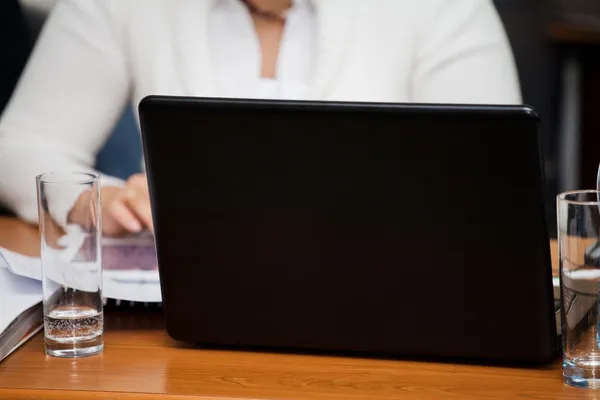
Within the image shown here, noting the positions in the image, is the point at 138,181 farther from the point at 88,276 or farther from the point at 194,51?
the point at 88,276

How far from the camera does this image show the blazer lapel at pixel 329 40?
1796mm

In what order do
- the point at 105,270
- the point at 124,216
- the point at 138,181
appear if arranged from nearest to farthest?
the point at 105,270 < the point at 124,216 < the point at 138,181

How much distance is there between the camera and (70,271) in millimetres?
930

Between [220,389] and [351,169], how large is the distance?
238 mm

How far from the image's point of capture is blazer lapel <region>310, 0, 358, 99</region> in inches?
70.7

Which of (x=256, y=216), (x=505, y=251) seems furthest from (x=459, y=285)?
(x=256, y=216)

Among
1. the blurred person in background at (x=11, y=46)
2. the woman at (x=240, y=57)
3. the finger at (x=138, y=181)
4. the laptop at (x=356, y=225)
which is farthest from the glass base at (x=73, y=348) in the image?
the blurred person in background at (x=11, y=46)

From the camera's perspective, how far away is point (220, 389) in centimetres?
82

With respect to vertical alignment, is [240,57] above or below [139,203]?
above

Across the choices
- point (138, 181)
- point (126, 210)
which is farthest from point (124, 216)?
point (138, 181)

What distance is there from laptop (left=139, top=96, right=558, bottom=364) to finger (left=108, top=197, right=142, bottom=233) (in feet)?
1.76

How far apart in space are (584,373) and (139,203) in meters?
0.91

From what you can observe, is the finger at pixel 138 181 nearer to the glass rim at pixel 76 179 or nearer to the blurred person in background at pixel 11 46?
the blurred person in background at pixel 11 46

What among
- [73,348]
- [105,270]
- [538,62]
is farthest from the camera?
[538,62]
